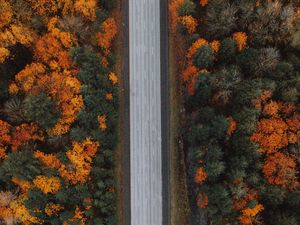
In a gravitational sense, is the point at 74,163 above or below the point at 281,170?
above

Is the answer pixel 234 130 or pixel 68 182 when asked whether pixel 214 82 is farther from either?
pixel 68 182

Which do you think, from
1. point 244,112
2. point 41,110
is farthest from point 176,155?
point 41,110

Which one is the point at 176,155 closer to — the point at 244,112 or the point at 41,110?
the point at 244,112

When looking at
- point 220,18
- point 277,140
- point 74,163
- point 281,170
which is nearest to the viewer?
point 281,170

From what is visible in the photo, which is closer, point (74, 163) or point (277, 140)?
point (277, 140)

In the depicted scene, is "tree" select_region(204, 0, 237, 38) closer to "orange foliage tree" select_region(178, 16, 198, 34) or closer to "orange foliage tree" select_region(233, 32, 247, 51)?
"orange foliage tree" select_region(233, 32, 247, 51)

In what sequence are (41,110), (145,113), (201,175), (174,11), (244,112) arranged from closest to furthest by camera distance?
1. (244,112)
2. (41,110)
3. (201,175)
4. (174,11)
5. (145,113)

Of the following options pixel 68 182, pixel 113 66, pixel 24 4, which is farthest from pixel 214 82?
pixel 24 4

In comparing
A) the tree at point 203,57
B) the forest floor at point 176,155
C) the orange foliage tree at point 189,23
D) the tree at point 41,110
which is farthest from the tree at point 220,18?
the tree at point 41,110
